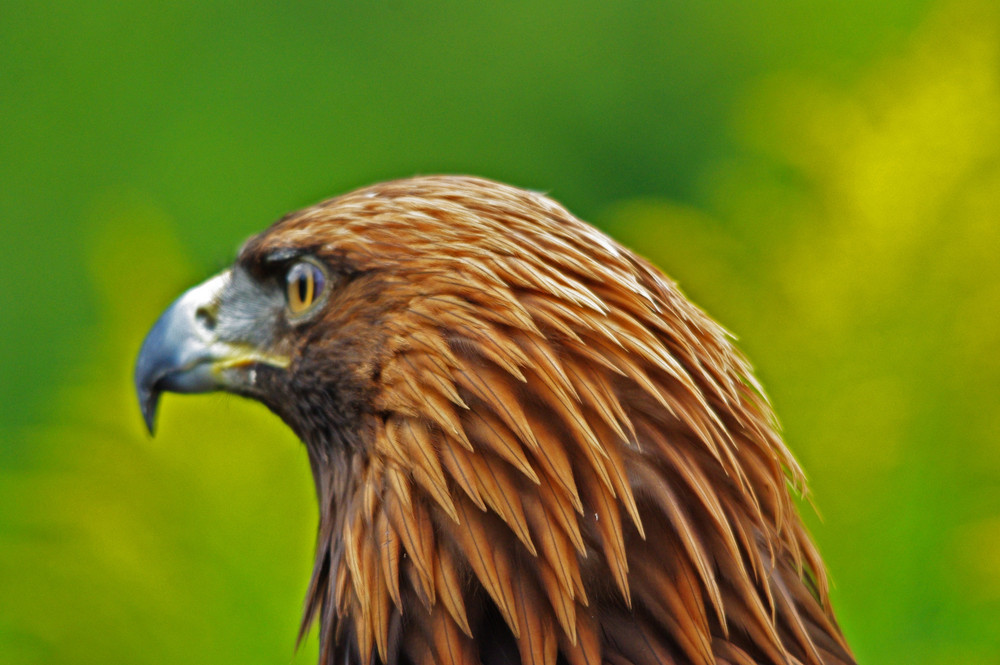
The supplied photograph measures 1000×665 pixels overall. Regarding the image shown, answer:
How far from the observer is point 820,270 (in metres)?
1.95

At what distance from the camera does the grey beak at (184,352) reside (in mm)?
1175

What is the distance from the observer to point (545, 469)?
870 millimetres

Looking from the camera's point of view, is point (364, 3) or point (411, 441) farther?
point (364, 3)

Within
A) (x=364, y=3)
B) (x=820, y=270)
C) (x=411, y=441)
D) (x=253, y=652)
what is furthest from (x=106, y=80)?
(x=411, y=441)

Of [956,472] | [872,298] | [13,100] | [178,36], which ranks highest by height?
[178,36]

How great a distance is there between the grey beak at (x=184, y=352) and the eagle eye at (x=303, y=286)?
13 centimetres

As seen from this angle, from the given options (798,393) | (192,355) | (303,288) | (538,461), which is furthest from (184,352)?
(798,393)

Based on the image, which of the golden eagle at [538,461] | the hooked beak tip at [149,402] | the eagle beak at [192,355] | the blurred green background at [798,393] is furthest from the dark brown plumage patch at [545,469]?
the blurred green background at [798,393]

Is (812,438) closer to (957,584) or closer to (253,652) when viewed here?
(957,584)

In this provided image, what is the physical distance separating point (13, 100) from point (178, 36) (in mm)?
523

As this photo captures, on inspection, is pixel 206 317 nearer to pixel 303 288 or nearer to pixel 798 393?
pixel 303 288

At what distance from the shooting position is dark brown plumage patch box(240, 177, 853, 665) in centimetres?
85

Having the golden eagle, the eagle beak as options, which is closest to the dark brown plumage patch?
the golden eagle

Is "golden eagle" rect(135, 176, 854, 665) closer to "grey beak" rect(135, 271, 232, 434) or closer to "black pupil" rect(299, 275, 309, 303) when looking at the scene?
"black pupil" rect(299, 275, 309, 303)
